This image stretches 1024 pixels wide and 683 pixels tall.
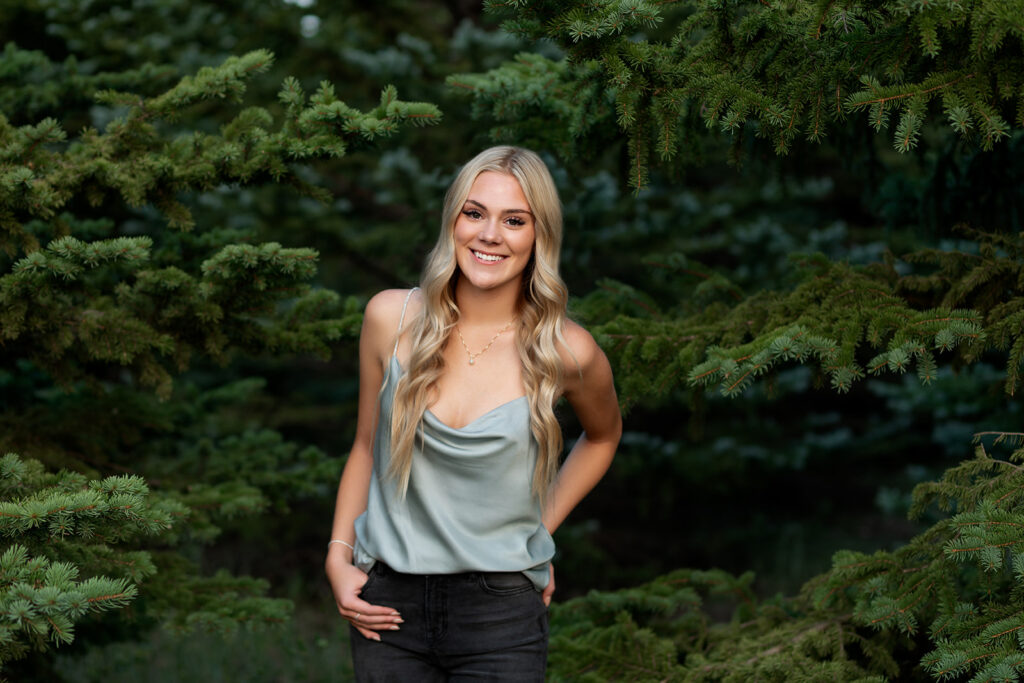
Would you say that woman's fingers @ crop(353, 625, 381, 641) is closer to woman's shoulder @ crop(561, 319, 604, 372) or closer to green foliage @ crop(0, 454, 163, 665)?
green foliage @ crop(0, 454, 163, 665)

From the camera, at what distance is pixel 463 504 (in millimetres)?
2447

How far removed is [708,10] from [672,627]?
2.39 m

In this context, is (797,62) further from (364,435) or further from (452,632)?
(452,632)

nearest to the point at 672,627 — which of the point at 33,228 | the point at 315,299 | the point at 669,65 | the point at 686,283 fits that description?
the point at 686,283

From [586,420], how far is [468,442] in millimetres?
490

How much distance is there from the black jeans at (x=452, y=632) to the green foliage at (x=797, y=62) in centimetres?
134

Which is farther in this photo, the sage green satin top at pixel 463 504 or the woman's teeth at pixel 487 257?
the woman's teeth at pixel 487 257

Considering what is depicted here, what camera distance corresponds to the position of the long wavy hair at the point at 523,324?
2.47 m

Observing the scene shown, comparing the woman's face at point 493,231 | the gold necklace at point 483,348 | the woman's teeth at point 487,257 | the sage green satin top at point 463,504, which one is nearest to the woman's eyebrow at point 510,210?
the woman's face at point 493,231

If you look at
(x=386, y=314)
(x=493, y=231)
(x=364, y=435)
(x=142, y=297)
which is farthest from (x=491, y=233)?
(x=142, y=297)

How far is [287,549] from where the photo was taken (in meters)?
7.94

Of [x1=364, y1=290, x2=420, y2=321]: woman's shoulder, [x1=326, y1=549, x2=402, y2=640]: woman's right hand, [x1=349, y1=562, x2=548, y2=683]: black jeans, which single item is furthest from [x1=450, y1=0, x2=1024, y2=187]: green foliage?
[x1=326, y1=549, x2=402, y2=640]: woman's right hand

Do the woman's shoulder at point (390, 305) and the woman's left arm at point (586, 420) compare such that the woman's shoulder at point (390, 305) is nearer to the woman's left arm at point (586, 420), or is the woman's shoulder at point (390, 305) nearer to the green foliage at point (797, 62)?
the woman's left arm at point (586, 420)

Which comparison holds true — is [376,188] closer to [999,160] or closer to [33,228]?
[33,228]
